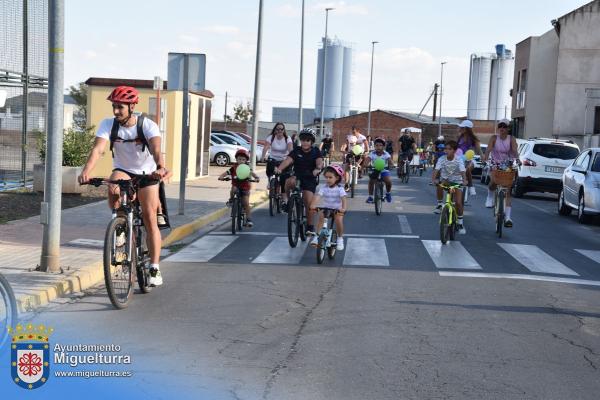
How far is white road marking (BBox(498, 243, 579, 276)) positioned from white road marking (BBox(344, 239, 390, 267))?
186 centimetres

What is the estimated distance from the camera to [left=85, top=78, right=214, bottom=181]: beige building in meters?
25.4

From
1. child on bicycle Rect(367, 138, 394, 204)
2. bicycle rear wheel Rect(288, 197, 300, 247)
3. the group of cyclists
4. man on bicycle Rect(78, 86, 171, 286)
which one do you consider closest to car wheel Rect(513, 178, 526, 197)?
the group of cyclists

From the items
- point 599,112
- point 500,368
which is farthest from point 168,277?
point 599,112

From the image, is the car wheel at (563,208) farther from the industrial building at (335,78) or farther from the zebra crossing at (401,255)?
the industrial building at (335,78)

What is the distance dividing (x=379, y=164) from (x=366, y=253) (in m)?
6.39

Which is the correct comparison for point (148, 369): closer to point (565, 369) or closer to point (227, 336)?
point (227, 336)

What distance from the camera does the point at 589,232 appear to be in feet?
58.0

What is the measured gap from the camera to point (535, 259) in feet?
41.5

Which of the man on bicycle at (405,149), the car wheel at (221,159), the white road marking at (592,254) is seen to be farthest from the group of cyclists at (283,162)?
the car wheel at (221,159)

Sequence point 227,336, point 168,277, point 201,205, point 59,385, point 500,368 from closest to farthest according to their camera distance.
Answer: point 59,385 → point 500,368 → point 227,336 → point 168,277 → point 201,205

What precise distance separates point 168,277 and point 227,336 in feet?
10.4

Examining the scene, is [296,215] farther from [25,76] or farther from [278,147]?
[25,76]

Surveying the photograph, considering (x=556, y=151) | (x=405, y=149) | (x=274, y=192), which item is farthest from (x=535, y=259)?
(x=405, y=149)

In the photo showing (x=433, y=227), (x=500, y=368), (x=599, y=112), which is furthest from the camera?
(x=599, y=112)
